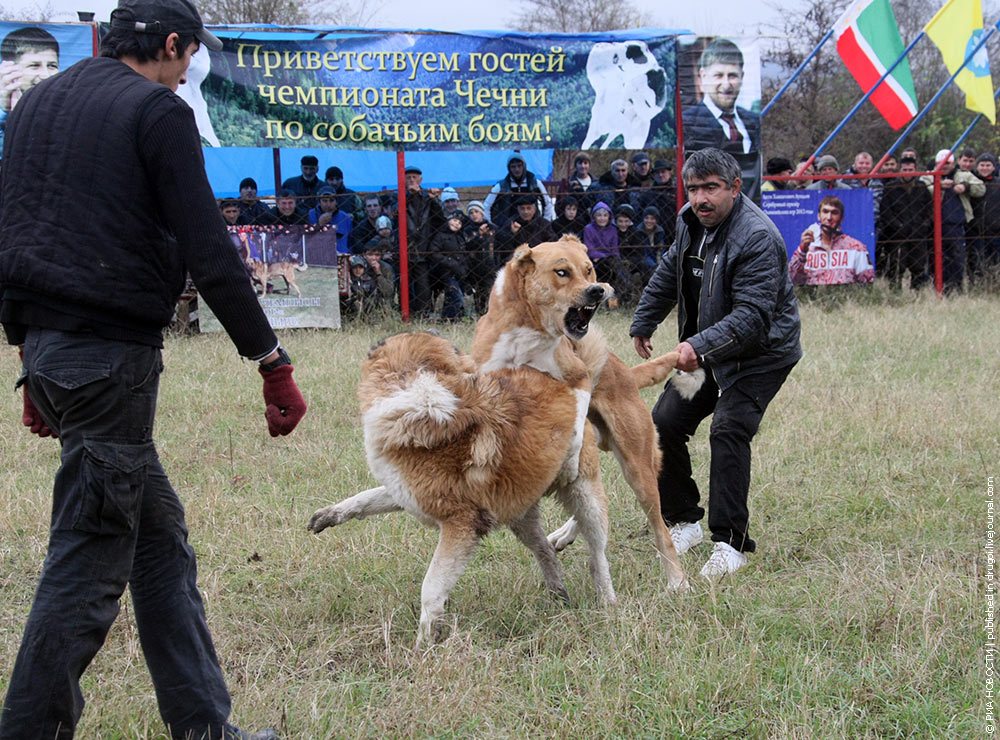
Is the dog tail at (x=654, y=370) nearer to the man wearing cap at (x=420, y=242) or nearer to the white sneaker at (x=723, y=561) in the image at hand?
the white sneaker at (x=723, y=561)

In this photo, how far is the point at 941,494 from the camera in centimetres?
511

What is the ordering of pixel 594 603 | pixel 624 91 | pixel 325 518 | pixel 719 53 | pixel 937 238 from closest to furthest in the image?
pixel 325 518
pixel 594 603
pixel 624 91
pixel 719 53
pixel 937 238

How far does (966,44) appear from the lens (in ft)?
47.6

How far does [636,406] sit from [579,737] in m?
1.89

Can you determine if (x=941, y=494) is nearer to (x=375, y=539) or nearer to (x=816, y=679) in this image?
(x=816, y=679)

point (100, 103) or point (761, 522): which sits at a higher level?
point (100, 103)

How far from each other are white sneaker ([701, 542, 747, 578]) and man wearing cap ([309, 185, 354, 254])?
321 inches

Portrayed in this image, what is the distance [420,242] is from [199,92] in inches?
125

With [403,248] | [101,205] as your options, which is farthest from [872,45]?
[101,205]

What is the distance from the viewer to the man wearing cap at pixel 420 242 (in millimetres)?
11789

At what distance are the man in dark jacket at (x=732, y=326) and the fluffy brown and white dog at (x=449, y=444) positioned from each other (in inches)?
38.9

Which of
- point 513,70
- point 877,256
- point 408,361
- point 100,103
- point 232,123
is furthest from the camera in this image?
point 877,256

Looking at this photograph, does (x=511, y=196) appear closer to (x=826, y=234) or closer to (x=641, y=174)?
(x=641, y=174)

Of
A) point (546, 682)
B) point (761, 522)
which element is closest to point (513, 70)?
point (761, 522)
